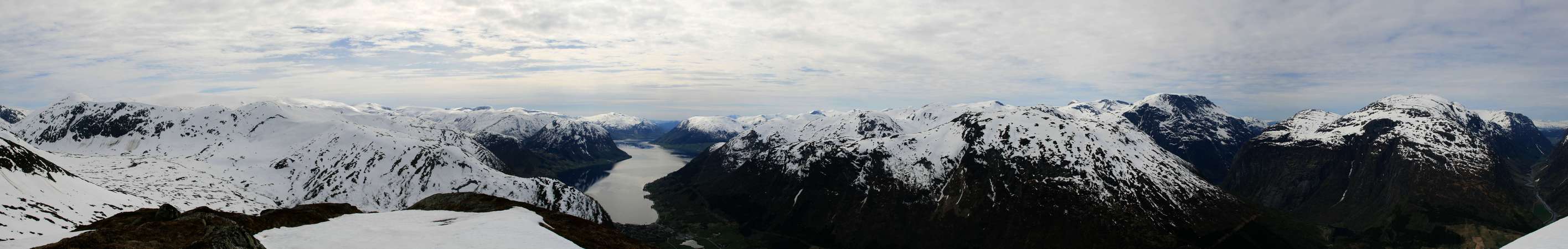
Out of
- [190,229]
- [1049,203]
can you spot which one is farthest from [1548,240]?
[1049,203]

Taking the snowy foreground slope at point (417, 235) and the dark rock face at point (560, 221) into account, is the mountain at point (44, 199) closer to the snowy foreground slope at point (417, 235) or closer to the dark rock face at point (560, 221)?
the dark rock face at point (560, 221)

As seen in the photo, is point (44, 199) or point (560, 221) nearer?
point (560, 221)

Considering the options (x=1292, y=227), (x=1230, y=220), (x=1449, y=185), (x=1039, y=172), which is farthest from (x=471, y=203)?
(x=1449, y=185)

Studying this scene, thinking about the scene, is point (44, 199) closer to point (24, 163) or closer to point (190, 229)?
point (24, 163)

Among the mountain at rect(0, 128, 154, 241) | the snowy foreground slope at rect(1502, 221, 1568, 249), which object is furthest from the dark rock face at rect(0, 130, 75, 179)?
the snowy foreground slope at rect(1502, 221, 1568, 249)

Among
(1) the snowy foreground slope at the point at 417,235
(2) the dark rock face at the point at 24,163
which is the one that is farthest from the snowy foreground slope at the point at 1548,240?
(2) the dark rock face at the point at 24,163

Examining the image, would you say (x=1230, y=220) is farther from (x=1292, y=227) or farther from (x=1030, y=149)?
(x=1030, y=149)
